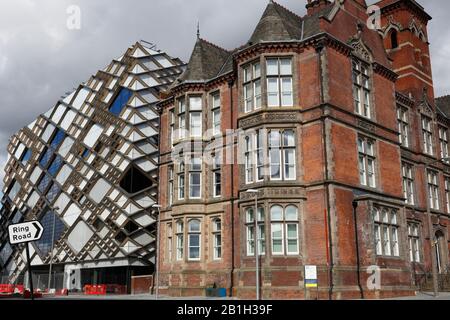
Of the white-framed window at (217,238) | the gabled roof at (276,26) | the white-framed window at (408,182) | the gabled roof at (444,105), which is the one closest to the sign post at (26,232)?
the gabled roof at (276,26)

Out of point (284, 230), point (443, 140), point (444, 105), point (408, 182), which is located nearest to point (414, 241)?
point (408, 182)

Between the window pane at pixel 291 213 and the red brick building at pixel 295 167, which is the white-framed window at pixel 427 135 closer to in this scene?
the red brick building at pixel 295 167

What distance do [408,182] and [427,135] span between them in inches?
228

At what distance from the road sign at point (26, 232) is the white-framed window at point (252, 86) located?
884 inches

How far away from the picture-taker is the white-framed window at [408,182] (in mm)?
36688

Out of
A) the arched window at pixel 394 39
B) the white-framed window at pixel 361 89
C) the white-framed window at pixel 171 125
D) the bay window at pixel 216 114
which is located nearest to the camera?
the white-framed window at pixel 361 89

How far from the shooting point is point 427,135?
40.7m

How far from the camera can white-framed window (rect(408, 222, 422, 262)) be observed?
34719 millimetres

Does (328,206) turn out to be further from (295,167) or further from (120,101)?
(120,101)

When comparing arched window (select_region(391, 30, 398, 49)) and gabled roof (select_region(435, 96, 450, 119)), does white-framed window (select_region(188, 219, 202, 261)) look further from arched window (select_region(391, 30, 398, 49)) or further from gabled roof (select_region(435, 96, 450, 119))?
gabled roof (select_region(435, 96, 450, 119))

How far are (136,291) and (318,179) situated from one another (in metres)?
22.2
